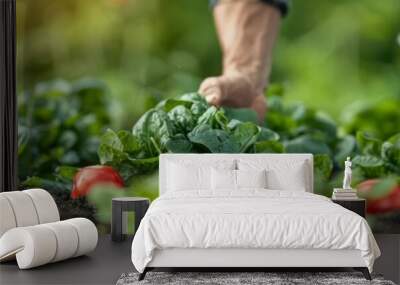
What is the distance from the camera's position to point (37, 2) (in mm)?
7523

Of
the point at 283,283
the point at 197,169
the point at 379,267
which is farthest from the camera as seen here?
the point at 197,169

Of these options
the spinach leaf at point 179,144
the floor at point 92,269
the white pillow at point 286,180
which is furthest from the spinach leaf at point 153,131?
the floor at point 92,269

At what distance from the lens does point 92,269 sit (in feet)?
17.4

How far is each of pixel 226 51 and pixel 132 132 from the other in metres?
1.32

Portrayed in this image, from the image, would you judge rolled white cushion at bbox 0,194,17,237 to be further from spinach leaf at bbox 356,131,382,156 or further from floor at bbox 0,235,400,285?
spinach leaf at bbox 356,131,382,156

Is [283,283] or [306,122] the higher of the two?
[306,122]

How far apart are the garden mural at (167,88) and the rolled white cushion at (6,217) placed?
189cm

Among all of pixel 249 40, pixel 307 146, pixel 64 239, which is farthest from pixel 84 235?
pixel 249 40

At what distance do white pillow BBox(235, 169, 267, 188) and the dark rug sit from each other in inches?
52.9

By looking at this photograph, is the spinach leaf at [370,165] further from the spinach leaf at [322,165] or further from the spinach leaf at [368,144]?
the spinach leaf at [322,165]

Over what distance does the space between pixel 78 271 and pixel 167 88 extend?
9.10 ft

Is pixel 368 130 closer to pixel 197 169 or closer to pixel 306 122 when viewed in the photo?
pixel 306 122

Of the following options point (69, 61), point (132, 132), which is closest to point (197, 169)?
point (132, 132)

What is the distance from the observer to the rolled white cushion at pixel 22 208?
18.2 ft
